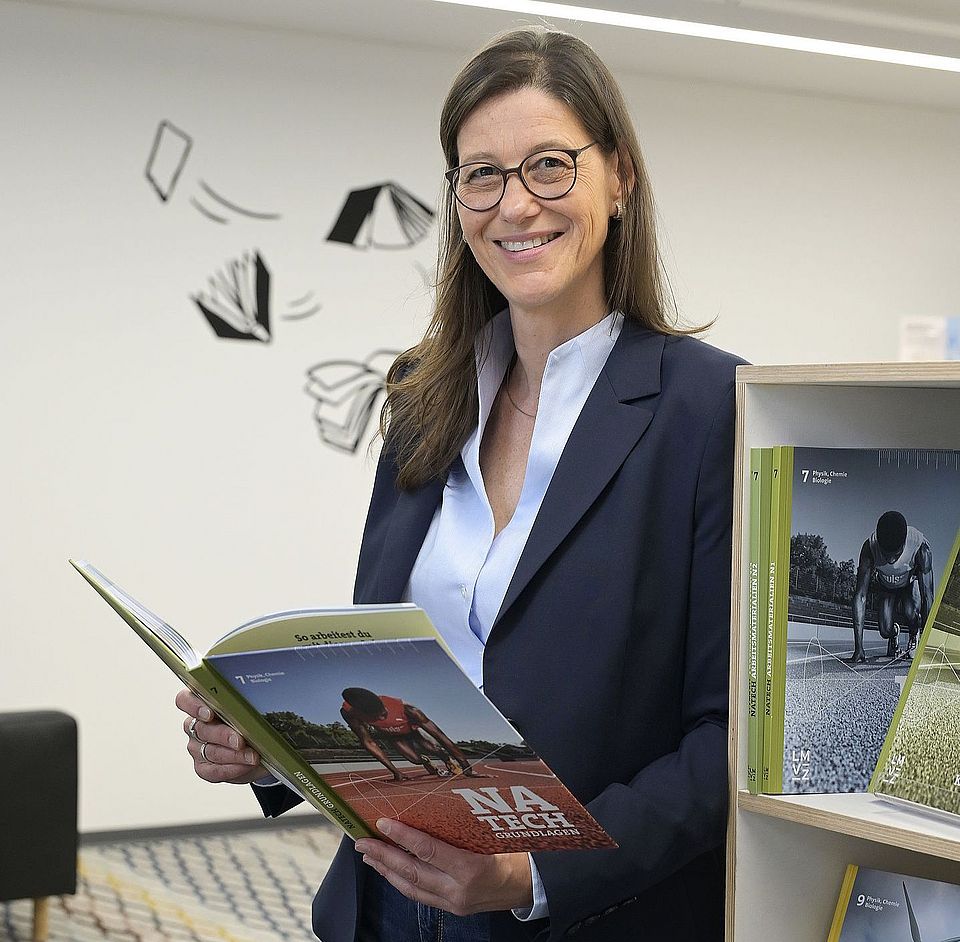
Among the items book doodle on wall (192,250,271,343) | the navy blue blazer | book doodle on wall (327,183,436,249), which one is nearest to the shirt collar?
the navy blue blazer

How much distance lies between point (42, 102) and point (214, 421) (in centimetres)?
143

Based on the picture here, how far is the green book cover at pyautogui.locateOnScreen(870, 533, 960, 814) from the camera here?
1.14m

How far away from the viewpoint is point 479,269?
5.31 ft

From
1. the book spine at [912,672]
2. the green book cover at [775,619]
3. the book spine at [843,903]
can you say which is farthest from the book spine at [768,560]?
the book spine at [843,903]

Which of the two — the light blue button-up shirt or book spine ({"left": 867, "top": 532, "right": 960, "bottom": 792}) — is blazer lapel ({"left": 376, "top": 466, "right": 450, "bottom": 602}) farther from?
book spine ({"left": 867, "top": 532, "right": 960, "bottom": 792})

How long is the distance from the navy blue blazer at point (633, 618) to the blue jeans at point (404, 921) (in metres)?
0.04

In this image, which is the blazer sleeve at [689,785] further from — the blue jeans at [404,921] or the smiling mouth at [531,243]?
the smiling mouth at [531,243]

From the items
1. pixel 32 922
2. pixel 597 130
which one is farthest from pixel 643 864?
pixel 32 922

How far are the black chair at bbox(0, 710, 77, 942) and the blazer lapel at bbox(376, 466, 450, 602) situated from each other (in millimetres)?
2634

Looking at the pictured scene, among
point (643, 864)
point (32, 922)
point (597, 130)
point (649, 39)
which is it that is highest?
point (649, 39)

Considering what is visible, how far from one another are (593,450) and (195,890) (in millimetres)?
3594

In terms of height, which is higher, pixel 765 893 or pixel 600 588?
pixel 600 588

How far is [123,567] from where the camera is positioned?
4.97m

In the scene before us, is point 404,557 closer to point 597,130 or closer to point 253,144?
point 597,130
